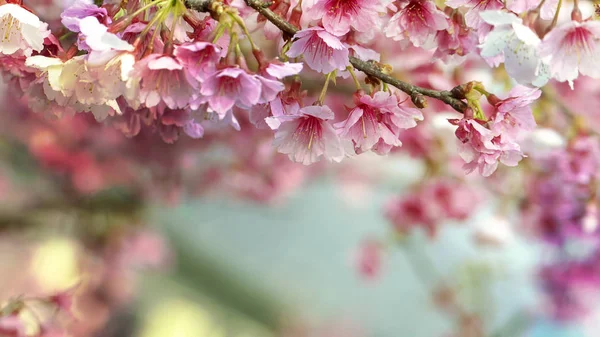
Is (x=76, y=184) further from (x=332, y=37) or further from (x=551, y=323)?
(x=551, y=323)

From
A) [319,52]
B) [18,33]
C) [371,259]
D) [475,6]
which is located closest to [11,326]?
[18,33]

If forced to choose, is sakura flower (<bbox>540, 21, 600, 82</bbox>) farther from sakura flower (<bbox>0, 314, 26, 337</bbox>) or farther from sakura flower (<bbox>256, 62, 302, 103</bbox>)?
sakura flower (<bbox>0, 314, 26, 337</bbox>)

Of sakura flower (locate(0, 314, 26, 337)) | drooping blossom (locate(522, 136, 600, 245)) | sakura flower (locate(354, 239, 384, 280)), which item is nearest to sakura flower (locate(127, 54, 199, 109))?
sakura flower (locate(0, 314, 26, 337))

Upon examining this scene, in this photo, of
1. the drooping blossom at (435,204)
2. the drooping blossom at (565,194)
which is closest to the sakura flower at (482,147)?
the drooping blossom at (565,194)

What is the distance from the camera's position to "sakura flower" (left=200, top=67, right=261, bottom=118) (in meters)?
0.36

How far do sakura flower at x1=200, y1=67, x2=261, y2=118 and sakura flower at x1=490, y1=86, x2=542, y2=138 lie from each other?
177mm

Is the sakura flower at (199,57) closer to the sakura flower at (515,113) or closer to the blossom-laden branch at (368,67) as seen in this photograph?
the blossom-laden branch at (368,67)

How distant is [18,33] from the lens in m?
0.41

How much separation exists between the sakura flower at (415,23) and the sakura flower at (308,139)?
0.09 metres

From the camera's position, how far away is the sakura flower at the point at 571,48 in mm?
352

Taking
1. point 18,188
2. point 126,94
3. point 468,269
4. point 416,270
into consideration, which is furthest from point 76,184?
point 416,270

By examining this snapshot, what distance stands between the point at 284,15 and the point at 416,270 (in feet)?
5.55

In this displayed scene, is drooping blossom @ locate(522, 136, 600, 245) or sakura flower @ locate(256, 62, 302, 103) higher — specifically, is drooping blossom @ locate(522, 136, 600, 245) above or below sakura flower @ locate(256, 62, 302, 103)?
below

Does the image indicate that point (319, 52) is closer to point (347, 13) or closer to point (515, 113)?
point (347, 13)
